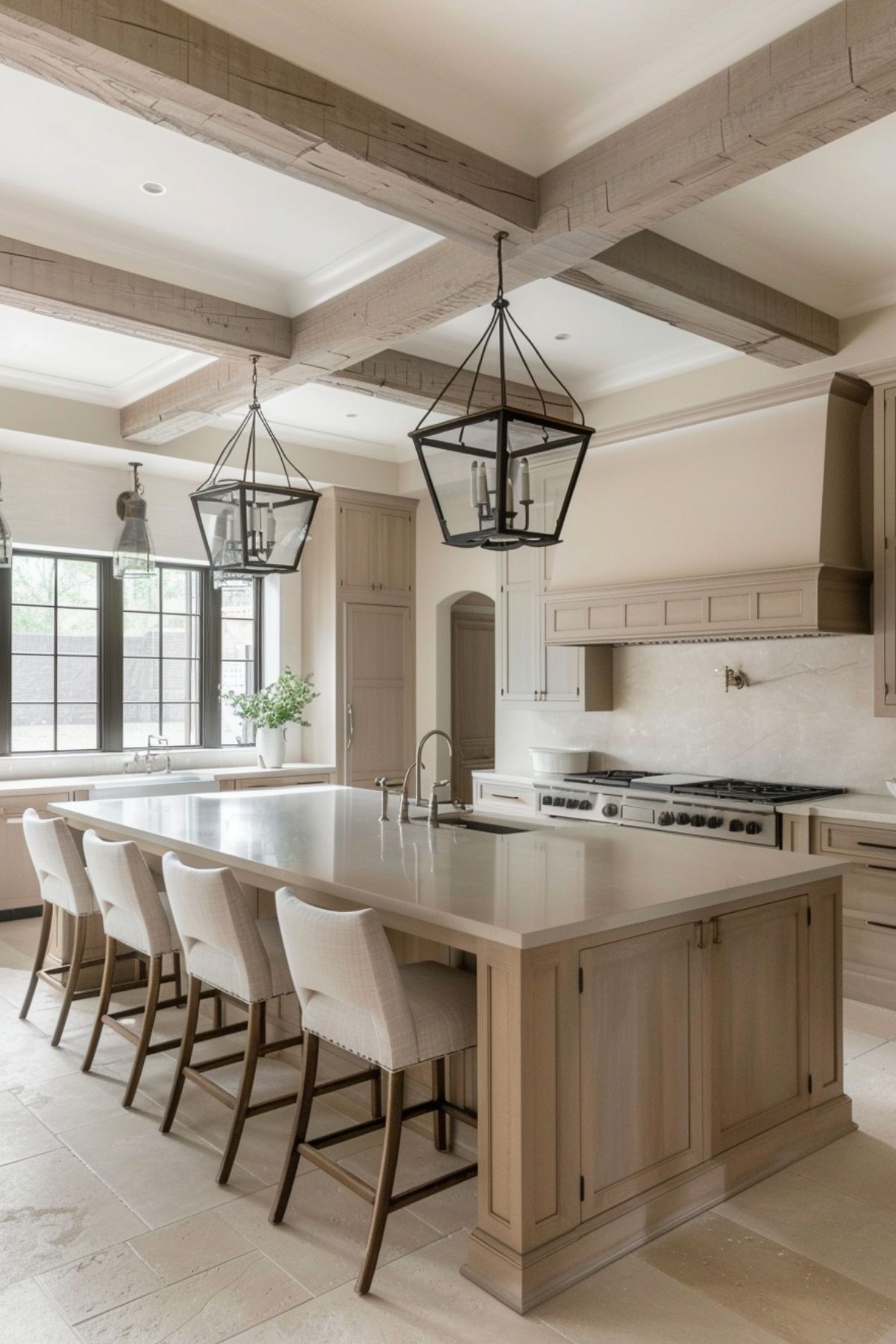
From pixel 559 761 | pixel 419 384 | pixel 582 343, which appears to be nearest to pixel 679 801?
pixel 559 761

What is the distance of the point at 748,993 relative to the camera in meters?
2.73

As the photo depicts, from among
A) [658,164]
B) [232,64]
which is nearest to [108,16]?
[232,64]

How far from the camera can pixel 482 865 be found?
9.54ft

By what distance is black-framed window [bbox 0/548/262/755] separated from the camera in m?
6.52

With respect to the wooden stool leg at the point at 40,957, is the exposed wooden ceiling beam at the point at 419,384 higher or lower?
higher

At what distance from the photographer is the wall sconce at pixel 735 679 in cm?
528

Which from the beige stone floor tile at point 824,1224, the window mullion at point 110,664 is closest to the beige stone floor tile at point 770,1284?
the beige stone floor tile at point 824,1224

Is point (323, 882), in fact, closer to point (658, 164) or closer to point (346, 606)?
point (658, 164)

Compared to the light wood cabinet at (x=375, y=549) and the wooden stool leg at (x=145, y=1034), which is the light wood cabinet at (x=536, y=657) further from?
the wooden stool leg at (x=145, y=1034)

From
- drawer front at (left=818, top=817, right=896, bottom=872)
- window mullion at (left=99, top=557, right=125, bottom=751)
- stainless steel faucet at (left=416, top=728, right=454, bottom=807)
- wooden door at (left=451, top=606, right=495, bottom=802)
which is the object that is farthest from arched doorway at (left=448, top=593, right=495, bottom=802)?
drawer front at (left=818, top=817, right=896, bottom=872)

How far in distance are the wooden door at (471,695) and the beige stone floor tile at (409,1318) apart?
5525 millimetres

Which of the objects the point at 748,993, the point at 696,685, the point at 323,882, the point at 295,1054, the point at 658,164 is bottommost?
the point at 295,1054

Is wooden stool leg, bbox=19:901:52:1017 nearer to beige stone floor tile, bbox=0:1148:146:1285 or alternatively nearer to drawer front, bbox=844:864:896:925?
beige stone floor tile, bbox=0:1148:146:1285

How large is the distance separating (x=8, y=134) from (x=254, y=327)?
138 cm
